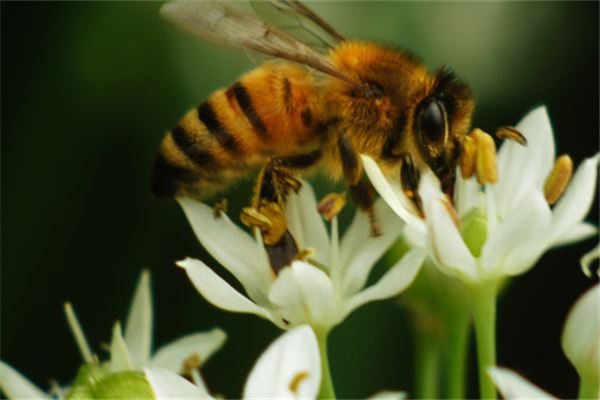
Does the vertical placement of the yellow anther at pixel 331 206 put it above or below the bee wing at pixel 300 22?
below

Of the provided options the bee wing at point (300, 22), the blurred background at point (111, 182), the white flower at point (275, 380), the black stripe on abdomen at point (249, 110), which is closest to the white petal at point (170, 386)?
the white flower at point (275, 380)

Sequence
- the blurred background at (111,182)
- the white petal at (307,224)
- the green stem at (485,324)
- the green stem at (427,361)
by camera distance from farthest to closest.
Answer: the blurred background at (111,182) < the green stem at (427,361) < the white petal at (307,224) < the green stem at (485,324)

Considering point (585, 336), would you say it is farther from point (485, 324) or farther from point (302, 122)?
point (302, 122)

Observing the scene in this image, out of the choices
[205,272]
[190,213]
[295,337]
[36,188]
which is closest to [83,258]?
[36,188]

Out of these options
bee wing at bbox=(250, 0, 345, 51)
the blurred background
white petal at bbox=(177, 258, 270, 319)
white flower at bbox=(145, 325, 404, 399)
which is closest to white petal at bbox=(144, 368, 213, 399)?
white flower at bbox=(145, 325, 404, 399)

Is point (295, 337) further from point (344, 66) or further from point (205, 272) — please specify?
point (344, 66)

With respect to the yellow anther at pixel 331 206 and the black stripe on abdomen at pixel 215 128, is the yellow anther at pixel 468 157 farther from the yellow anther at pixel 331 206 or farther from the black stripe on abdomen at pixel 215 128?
the black stripe on abdomen at pixel 215 128

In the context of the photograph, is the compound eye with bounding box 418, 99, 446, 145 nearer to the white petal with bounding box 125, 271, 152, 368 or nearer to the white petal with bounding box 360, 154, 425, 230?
the white petal with bounding box 360, 154, 425, 230

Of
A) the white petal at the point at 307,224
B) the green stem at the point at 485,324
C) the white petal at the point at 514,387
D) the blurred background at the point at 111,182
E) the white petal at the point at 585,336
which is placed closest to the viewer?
the white petal at the point at 514,387
